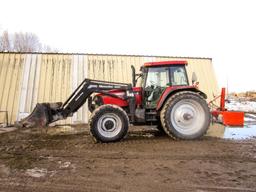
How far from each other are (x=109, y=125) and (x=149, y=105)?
1414 mm

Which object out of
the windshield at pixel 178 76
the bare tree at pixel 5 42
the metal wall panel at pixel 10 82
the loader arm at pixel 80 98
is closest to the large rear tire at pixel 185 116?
the windshield at pixel 178 76

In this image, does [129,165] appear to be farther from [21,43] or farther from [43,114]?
[21,43]

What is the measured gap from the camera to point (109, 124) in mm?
7711

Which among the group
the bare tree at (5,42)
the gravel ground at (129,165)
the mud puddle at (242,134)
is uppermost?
the bare tree at (5,42)

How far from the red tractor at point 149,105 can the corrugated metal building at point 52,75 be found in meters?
4.44

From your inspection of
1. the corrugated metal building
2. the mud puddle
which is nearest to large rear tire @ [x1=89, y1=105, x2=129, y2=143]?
the mud puddle

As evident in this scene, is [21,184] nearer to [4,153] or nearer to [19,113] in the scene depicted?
[4,153]

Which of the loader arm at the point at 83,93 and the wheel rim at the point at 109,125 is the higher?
the loader arm at the point at 83,93

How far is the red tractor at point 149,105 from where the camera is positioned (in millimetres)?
7734

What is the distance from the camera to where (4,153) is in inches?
263

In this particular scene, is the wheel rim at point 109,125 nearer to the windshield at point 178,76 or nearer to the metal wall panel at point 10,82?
the windshield at point 178,76

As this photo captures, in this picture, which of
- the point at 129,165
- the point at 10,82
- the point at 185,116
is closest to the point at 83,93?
the point at 185,116

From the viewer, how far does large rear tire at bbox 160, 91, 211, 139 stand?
7969 millimetres

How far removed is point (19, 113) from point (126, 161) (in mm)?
8468
